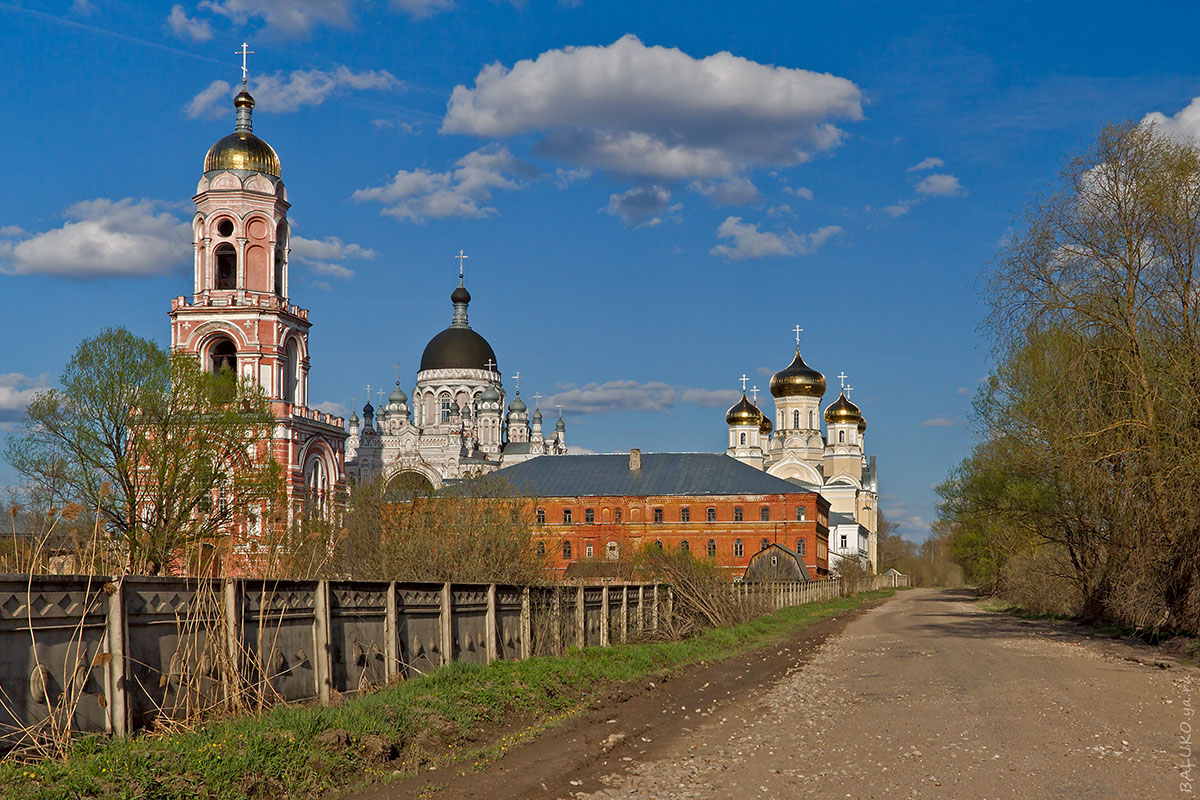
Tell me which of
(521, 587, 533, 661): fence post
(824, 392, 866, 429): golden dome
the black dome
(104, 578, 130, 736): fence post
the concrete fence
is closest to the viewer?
the concrete fence

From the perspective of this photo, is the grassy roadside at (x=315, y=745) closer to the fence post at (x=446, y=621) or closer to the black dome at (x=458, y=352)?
the fence post at (x=446, y=621)

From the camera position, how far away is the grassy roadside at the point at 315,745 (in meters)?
7.89

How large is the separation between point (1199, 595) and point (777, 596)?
63.4 ft

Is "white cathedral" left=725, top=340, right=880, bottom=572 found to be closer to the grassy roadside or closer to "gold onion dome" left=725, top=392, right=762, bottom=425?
"gold onion dome" left=725, top=392, right=762, bottom=425

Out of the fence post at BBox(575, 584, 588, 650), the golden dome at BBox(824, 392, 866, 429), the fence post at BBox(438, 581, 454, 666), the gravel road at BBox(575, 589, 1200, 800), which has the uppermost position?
the golden dome at BBox(824, 392, 866, 429)

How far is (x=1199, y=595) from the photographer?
2247 centimetres

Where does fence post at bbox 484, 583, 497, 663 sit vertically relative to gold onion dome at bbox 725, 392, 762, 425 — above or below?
below

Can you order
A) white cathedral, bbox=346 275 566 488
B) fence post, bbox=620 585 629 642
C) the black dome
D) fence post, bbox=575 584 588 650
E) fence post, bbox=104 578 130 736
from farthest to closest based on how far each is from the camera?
the black dome < white cathedral, bbox=346 275 566 488 < fence post, bbox=620 585 629 642 < fence post, bbox=575 584 588 650 < fence post, bbox=104 578 130 736

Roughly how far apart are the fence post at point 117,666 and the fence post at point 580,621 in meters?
10.4

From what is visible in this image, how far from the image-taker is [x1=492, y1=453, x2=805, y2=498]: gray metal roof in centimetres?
7181

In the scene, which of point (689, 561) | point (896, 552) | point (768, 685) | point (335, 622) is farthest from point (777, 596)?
point (896, 552)

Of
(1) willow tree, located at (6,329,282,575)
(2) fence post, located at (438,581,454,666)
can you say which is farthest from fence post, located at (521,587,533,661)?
(1) willow tree, located at (6,329,282,575)

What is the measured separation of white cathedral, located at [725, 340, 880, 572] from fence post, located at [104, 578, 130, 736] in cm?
9666

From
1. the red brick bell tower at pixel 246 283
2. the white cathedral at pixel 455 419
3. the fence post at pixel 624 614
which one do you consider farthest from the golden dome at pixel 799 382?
the fence post at pixel 624 614
